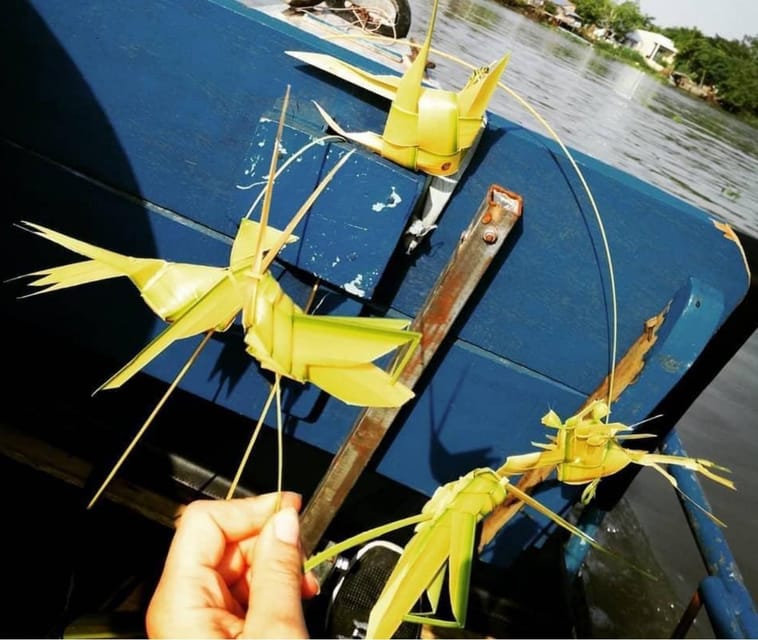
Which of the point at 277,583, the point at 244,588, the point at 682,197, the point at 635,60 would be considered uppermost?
the point at 635,60

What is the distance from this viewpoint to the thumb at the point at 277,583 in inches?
26.7

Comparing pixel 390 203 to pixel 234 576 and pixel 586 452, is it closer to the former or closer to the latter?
pixel 586 452

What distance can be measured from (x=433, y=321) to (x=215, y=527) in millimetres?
730

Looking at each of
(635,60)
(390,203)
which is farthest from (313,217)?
(635,60)

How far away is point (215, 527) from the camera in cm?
85

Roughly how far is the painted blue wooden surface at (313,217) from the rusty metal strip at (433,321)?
0.15m

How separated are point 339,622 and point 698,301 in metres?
1.31

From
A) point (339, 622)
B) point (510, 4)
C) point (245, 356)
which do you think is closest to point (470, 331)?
point (245, 356)

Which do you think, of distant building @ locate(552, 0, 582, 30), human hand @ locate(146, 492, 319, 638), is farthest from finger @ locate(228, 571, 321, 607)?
distant building @ locate(552, 0, 582, 30)

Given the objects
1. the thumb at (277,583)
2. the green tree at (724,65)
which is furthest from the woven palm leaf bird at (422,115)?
the green tree at (724,65)

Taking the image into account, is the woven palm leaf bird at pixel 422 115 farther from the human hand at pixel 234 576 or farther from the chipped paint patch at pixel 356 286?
the human hand at pixel 234 576

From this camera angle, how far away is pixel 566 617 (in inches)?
80.1

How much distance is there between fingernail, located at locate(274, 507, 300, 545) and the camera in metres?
0.77

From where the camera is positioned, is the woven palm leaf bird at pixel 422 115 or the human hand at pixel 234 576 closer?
the human hand at pixel 234 576
